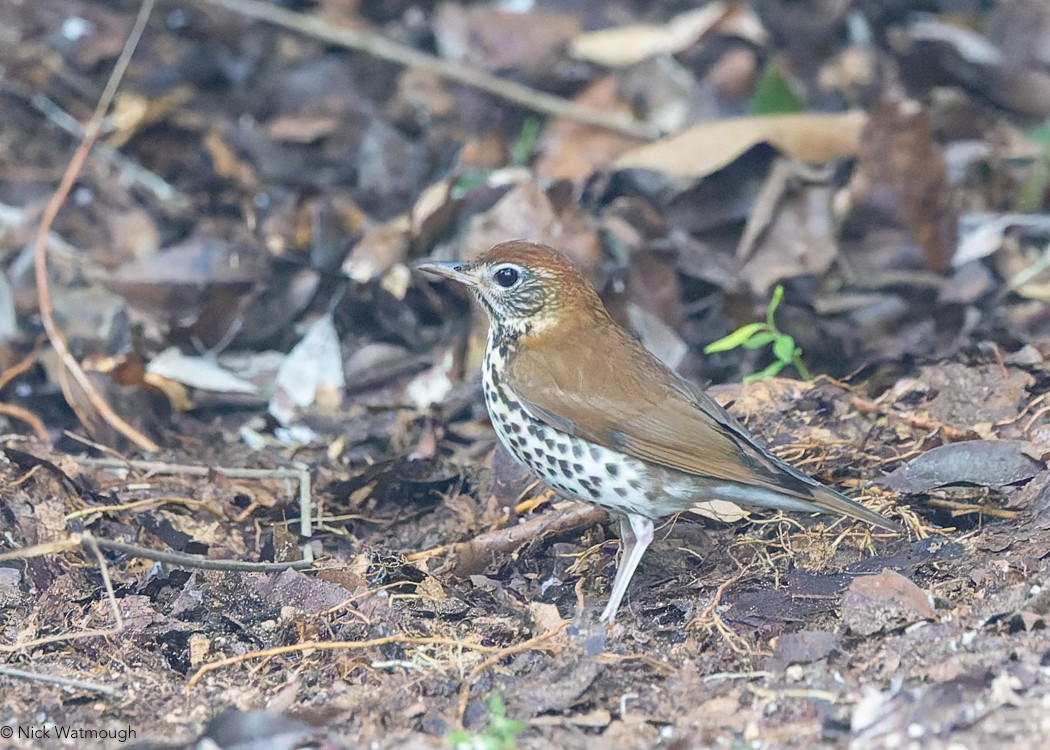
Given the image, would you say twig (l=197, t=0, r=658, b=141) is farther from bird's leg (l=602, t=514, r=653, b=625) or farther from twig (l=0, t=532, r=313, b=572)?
twig (l=0, t=532, r=313, b=572)

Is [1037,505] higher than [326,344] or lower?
higher

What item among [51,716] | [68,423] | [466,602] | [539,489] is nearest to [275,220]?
[68,423]

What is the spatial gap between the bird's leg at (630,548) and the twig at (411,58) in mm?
3499

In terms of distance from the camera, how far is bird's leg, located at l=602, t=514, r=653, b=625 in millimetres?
4145

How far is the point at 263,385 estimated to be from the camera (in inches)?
235

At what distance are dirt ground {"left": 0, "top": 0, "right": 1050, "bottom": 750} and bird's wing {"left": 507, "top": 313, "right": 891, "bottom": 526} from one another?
349mm

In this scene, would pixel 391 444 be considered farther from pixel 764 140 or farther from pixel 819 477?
pixel 764 140

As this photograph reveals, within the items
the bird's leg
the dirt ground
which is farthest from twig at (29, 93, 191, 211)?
the bird's leg

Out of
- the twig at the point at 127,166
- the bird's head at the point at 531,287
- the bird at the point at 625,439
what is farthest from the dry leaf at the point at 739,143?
the twig at the point at 127,166

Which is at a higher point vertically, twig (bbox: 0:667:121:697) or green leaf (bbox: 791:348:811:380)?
twig (bbox: 0:667:121:697)

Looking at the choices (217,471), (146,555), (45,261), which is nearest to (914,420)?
(217,471)

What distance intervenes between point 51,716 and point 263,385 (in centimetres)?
262

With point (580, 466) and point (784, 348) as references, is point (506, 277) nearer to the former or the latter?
point (580, 466)

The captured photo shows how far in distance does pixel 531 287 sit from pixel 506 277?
0.10m
